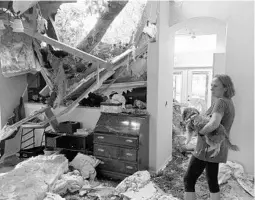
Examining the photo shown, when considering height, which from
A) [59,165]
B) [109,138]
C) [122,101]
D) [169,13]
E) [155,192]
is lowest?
[155,192]

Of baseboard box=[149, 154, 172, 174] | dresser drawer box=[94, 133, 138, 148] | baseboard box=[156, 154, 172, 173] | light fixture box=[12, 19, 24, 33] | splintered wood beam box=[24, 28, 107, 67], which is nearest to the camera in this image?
light fixture box=[12, 19, 24, 33]

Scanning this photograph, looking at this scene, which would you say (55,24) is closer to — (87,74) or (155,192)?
(87,74)

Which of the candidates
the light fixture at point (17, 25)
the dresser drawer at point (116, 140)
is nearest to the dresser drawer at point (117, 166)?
the dresser drawer at point (116, 140)

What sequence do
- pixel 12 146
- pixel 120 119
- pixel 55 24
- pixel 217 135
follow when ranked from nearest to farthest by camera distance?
pixel 217 135 < pixel 55 24 < pixel 120 119 < pixel 12 146

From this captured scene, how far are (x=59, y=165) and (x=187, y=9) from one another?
3090 millimetres

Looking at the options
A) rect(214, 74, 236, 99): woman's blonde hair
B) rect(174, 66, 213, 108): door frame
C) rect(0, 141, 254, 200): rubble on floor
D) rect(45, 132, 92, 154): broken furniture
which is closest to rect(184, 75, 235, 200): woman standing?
rect(214, 74, 236, 99): woman's blonde hair

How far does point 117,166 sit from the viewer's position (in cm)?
315

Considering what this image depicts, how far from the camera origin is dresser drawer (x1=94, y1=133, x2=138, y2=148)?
3.03 m

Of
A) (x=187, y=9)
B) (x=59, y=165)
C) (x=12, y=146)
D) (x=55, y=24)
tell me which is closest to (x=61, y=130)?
(x=59, y=165)

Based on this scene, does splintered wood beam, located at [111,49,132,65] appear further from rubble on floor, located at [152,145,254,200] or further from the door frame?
the door frame

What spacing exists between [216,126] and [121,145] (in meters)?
1.60

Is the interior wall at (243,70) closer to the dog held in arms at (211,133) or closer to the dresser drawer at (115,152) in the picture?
the dog held in arms at (211,133)

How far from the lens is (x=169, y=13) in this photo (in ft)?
11.6

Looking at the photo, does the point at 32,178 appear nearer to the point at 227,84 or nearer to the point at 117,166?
the point at 117,166
